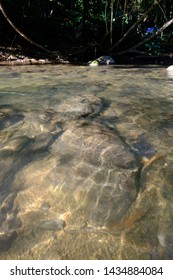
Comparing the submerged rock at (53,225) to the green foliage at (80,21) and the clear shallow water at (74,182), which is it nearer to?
the clear shallow water at (74,182)

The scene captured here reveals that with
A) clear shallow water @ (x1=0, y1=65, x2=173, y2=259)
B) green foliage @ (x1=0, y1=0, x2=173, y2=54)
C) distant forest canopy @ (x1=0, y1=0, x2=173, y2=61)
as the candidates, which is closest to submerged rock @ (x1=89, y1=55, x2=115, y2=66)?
distant forest canopy @ (x1=0, y1=0, x2=173, y2=61)

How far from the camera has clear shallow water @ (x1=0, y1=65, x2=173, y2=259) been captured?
1899 mm

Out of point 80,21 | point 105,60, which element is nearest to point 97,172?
point 105,60

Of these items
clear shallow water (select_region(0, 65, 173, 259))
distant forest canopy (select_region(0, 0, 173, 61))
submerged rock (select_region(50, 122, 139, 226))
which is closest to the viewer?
clear shallow water (select_region(0, 65, 173, 259))

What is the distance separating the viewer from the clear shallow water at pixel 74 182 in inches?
74.8

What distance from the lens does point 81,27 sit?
1073 centimetres

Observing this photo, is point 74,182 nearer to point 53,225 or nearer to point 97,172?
point 97,172

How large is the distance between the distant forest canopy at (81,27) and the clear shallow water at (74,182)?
6.36 m

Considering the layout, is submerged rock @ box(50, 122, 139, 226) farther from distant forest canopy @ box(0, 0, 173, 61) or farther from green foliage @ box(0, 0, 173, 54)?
green foliage @ box(0, 0, 173, 54)

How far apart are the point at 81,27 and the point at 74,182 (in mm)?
9389

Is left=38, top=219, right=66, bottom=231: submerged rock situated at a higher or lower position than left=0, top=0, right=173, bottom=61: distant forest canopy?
lower

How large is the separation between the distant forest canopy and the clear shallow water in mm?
6357
